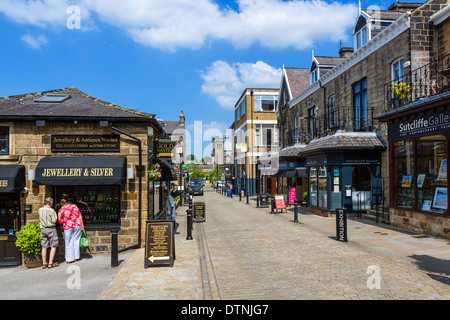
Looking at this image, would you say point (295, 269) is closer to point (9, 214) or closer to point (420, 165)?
point (420, 165)

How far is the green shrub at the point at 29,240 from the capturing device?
8.73 metres

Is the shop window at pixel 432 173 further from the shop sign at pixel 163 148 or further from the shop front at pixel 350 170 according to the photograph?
the shop sign at pixel 163 148

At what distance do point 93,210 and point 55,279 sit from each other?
2.75m

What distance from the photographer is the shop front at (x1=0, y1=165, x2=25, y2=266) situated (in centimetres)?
899

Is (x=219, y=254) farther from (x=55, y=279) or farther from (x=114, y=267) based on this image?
(x=55, y=279)

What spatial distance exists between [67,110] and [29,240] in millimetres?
4071

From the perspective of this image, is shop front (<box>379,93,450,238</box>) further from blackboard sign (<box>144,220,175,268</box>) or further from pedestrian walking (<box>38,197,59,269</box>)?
pedestrian walking (<box>38,197,59,269</box>)

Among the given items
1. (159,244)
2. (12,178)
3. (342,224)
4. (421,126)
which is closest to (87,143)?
(12,178)

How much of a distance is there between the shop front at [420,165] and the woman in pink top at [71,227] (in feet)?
38.3

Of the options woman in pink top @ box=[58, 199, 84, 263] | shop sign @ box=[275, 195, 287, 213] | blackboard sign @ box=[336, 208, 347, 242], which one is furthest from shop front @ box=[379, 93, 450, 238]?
woman in pink top @ box=[58, 199, 84, 263]

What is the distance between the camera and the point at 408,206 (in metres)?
12.7

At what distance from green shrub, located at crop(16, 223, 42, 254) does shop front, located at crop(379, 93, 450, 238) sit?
12700 millimetres

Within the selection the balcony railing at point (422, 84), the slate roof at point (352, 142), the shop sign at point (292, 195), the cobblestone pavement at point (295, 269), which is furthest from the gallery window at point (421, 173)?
the shop sign at point (292, 195)
